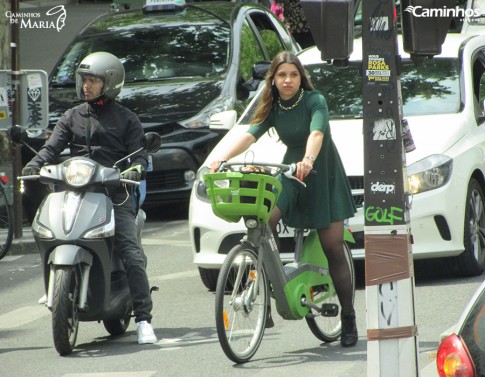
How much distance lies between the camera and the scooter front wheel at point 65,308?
26.2 ft

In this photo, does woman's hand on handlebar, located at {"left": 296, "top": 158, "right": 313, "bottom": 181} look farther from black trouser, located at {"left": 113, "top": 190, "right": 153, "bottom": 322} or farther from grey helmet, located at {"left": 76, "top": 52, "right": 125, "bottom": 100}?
grey helmet, located at {"left": 76, "top": 52, "right": 125, "bottom": 100}

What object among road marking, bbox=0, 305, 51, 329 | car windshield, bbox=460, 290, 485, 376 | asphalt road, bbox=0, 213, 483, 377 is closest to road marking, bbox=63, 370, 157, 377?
asphalt road, bbox=0, 213, 483, 377

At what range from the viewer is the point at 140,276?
8.52 m

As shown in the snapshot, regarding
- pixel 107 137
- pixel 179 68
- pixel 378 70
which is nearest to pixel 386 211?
pixel 378 70

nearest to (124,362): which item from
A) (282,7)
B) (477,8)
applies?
(477,8)

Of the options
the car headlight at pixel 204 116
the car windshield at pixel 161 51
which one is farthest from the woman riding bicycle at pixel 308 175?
the car windshield at pixel 161 51

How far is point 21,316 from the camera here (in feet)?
32.0

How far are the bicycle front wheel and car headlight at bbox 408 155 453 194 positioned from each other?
2143mm

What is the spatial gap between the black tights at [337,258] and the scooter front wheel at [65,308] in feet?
4.05

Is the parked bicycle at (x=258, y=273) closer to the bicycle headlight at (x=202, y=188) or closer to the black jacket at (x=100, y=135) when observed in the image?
the black jacket at (x=100, y=135)

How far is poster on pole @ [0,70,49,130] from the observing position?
1304cm

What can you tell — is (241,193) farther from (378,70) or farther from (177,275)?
(177,275)

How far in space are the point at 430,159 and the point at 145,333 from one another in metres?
2.59

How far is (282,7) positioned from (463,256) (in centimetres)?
1359
